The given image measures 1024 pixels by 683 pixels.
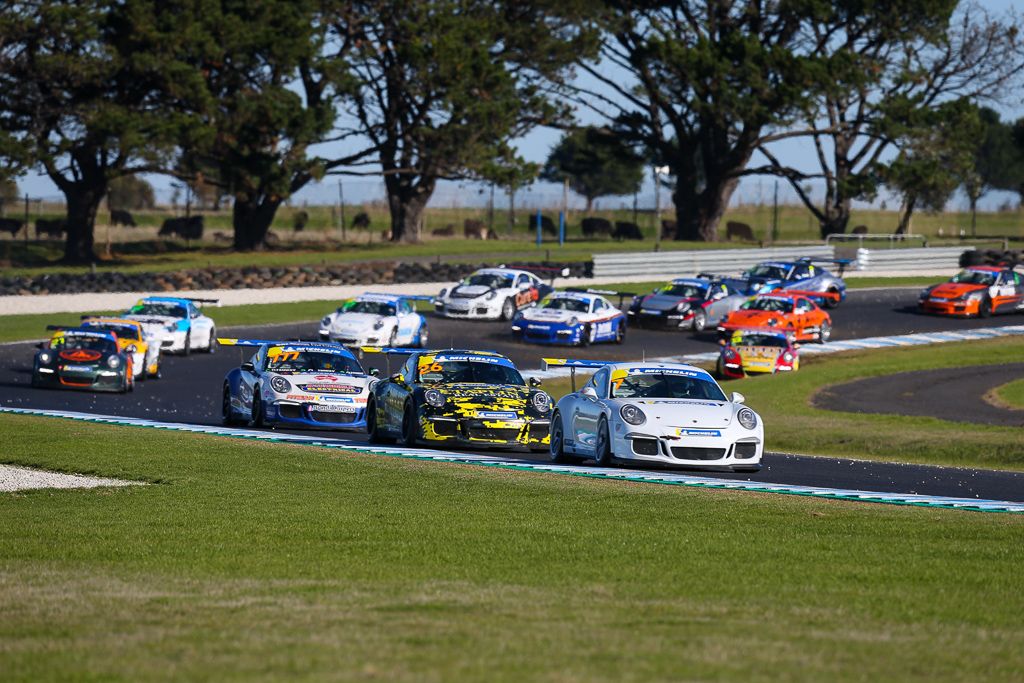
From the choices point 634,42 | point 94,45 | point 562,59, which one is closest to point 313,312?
point 94,45

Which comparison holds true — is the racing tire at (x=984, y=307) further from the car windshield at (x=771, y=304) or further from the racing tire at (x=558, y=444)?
the racing tire at (x=558, y=444)

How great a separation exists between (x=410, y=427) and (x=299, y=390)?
3316 millimetres

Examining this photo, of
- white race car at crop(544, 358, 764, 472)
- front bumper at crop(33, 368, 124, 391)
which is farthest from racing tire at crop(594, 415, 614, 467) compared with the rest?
front bumper at crop(33, 368, 124, 391)

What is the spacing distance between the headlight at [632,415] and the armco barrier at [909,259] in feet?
158

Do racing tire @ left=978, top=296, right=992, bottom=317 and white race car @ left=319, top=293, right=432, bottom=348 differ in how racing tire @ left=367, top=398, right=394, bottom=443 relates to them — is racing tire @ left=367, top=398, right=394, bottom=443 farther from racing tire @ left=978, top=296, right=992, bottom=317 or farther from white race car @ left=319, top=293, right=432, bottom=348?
racing tire @ left=978, top=296, right=992, bottom=317

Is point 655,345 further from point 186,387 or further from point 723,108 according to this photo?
point 723,108

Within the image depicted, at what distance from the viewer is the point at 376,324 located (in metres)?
39.2

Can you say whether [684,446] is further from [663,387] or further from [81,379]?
[81,379]

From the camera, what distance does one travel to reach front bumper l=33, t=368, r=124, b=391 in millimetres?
30453

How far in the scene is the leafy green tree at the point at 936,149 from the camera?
247ft

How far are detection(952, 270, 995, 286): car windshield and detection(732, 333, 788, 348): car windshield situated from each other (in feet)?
49.8

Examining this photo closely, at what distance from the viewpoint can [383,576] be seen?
32.7ft

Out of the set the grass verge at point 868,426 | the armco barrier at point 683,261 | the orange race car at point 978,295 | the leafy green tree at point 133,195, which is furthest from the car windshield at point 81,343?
the leafy green tree at point 133,195

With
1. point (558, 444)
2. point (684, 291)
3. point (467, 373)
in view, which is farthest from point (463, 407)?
point (684, 291)
